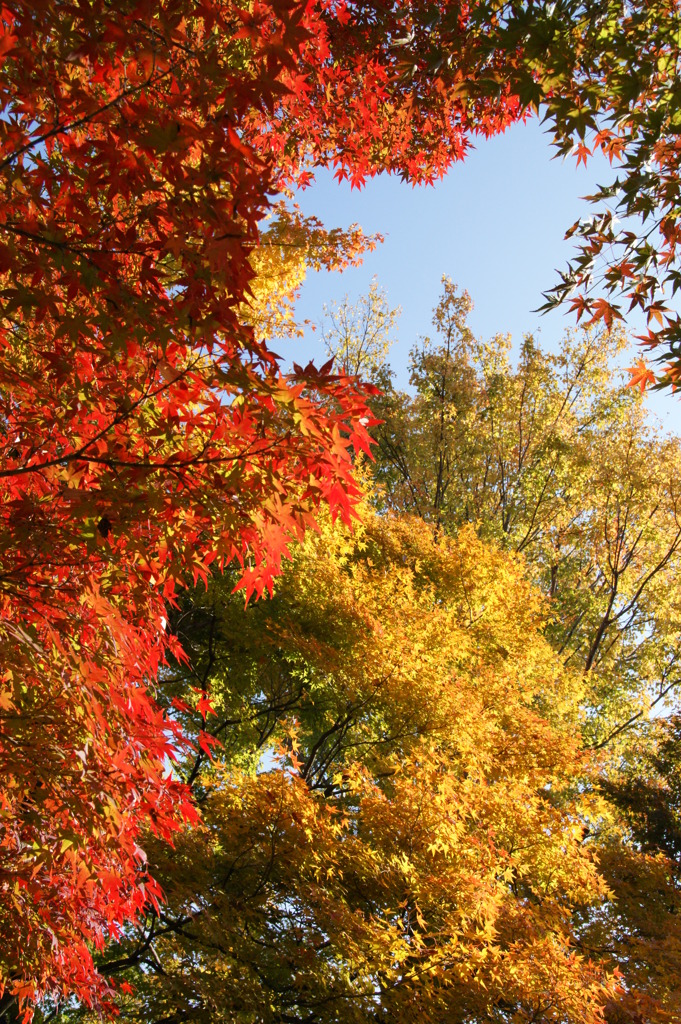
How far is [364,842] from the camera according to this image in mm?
6652

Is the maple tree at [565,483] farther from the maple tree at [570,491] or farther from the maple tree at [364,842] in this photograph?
the maple tree at [364,842]

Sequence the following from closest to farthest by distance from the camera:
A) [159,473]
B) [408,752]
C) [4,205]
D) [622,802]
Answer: [159,473]
[4,205]
[408,752]
[622,802]

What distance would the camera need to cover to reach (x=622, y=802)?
11805mm

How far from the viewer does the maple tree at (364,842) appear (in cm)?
561

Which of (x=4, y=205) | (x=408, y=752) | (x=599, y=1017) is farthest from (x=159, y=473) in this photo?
(x=408, y=752)

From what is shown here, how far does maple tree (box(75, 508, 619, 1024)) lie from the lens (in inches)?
221

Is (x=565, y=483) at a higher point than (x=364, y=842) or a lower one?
higher

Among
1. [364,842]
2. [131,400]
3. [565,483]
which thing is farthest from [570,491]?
[131,400]

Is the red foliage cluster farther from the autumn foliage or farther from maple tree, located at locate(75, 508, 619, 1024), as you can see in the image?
maple tree, located at locate(75, 508, 619, 1024)

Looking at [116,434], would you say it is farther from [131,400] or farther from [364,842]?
[364,842]

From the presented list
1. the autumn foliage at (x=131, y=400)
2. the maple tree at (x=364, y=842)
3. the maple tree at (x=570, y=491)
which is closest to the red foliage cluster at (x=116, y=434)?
the autumn foliage at (x=131, y=400)

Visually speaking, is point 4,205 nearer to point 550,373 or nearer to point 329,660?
point 329,660

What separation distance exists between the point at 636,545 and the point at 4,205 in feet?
51.1

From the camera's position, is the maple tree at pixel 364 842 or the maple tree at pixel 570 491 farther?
the maple tree at pixel 570 491
